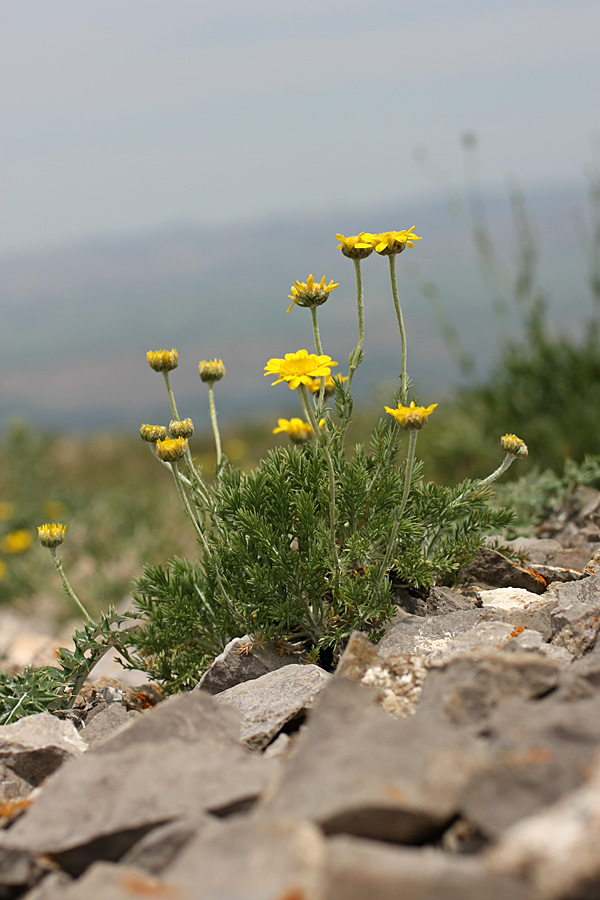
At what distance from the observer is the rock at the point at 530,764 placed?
4.83 ft

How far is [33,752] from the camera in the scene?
2.34 metres

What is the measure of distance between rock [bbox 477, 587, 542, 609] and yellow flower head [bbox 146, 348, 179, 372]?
1412mm

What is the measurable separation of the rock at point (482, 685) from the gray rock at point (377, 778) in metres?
0.09

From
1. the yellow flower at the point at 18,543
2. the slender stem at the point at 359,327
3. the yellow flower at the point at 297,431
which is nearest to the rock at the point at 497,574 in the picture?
the yellow flower at the point at 297,431

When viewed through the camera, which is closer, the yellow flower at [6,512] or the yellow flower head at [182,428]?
the yellow flower head at [182,428]

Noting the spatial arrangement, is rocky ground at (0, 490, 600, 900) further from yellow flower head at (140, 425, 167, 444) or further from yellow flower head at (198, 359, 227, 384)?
yellow flower head at (198, 359, 227, 384)

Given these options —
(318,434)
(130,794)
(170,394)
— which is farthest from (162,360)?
(130,794)

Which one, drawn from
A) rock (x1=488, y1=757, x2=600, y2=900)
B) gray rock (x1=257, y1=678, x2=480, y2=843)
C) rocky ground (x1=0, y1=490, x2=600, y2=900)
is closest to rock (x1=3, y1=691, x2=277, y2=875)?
rocky ground (x1=0, y1=490, x2=600, y2=900)

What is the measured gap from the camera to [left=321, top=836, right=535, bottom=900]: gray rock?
125cm

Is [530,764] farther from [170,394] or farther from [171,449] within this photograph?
[170,394]

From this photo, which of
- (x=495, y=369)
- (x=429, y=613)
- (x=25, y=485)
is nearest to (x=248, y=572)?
(x=429, y=613)

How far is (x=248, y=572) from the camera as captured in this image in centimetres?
283

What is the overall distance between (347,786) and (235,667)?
1.37 metres

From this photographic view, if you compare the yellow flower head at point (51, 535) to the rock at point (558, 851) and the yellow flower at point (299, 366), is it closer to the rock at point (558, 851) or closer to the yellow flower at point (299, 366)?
the yellow flower at point (299, 366)
